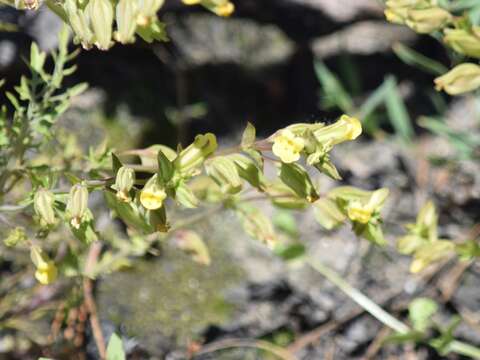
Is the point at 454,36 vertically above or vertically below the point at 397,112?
above

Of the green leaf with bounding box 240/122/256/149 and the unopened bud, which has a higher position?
the green leaf with bounding box 240/122/256/149

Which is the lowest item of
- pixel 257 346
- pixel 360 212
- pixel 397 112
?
pixel 257 346

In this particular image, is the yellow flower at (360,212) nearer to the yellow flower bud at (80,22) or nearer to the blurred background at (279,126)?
the yellow flower bud at (80,22)

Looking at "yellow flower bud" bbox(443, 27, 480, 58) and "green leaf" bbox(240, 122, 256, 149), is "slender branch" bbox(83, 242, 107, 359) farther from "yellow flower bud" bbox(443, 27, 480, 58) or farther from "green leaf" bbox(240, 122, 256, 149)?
"yellow flower bud" bbox(443, 27, 480, 58)

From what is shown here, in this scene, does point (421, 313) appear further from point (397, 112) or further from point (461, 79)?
point (461, 79)

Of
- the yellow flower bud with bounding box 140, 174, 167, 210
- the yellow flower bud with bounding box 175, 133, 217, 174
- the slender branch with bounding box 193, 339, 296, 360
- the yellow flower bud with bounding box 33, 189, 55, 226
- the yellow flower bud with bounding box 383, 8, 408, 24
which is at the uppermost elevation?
the yellow flower bud with bounding box 383, 8, 408, 24

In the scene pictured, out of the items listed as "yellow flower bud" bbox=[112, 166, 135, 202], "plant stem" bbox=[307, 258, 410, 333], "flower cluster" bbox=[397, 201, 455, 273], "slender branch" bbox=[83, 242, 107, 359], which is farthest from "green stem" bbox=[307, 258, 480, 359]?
"yellow flower bud" bbox=[112, 166, 135, 202]

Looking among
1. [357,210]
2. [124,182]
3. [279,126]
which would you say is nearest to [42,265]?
[124,182]
